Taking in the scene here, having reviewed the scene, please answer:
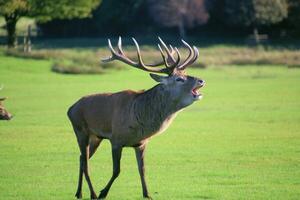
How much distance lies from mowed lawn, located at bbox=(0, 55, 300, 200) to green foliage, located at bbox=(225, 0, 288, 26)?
3439 cm

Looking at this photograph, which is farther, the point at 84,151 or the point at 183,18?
the point at 183,18

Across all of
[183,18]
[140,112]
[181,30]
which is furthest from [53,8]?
[140,112]

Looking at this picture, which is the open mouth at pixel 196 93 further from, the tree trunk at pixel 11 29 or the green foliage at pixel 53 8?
the tree trunk at pixel 11 29

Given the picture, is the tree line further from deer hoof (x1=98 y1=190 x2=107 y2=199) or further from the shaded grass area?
deer hoof (x1=98 y1=190 x2=107 y2=199)

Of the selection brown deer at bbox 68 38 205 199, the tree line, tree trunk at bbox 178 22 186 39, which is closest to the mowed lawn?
brown deer at bbox 68 38 205 199

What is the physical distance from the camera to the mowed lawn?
15.3 meters

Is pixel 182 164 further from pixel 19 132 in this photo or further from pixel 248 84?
pixel 248 84

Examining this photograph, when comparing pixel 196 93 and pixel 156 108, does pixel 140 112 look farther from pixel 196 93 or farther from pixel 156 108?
pixel 196 93

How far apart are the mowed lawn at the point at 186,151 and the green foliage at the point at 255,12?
3439 centimetres

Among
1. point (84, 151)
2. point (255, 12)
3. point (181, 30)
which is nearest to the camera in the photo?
point (84, 151)

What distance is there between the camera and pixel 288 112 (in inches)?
1222

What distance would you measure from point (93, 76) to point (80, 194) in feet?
124

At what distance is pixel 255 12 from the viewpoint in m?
77.1

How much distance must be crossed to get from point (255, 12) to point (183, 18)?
8588 mm
